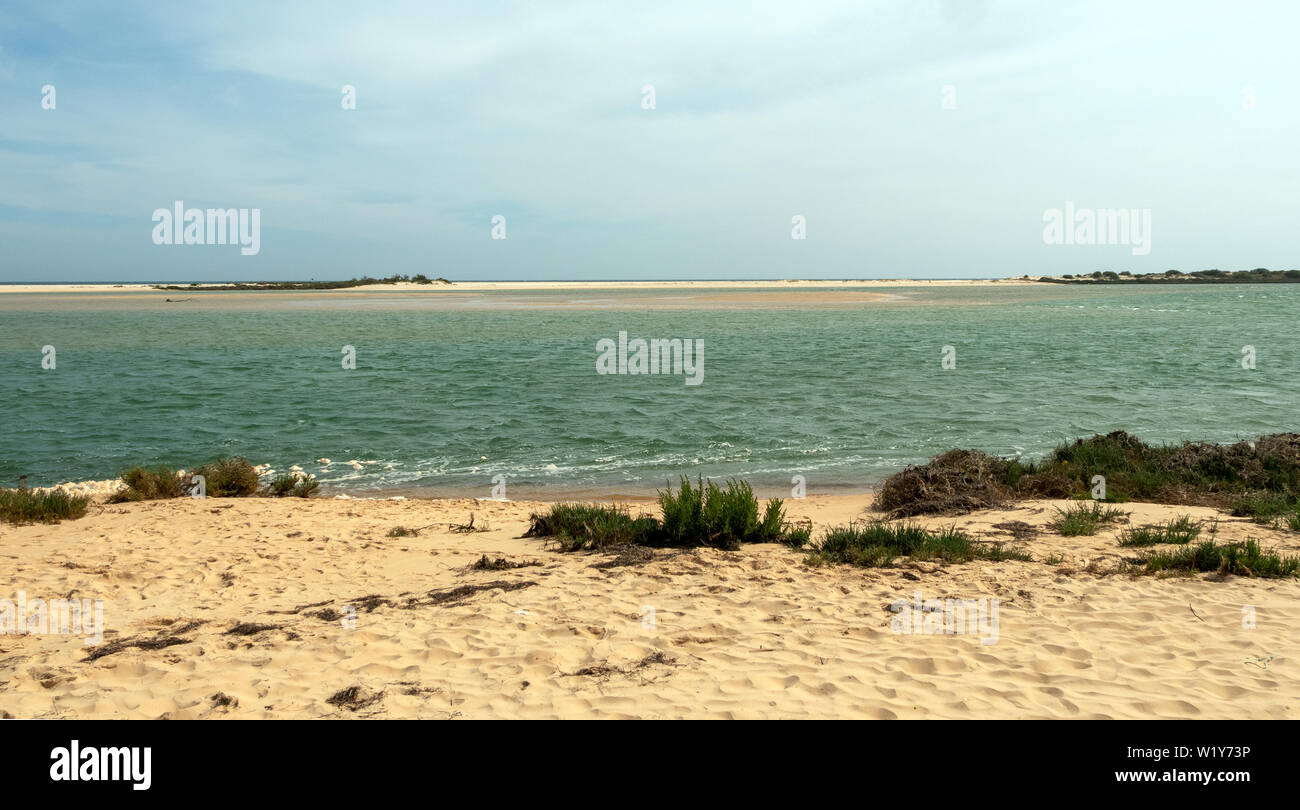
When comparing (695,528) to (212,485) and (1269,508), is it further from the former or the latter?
(212,485)

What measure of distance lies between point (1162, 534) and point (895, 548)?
274 cm

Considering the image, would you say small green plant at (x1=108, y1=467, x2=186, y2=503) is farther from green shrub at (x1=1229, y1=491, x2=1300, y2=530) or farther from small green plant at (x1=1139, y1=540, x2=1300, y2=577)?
green shrub at (x1=1229, y1=491, x2=1300, y2=530)

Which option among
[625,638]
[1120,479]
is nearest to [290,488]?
[625,638]

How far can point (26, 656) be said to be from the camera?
5.43 metres

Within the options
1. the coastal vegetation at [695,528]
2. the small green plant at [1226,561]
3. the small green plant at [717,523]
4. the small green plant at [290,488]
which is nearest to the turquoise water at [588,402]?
the small green plant at [290,488]

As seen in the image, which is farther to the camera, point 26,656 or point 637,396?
point 637,396

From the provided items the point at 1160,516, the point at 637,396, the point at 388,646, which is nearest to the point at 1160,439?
the point at 1160,516

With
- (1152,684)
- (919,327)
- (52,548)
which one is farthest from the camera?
(919,327)

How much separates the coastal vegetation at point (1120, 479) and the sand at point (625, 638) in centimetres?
131

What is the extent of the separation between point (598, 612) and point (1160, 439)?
1330 centimetres

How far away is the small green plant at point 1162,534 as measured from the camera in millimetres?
7824

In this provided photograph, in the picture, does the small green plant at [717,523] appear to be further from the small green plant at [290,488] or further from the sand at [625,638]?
the small green plant at [290,488]

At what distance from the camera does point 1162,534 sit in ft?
26.4
